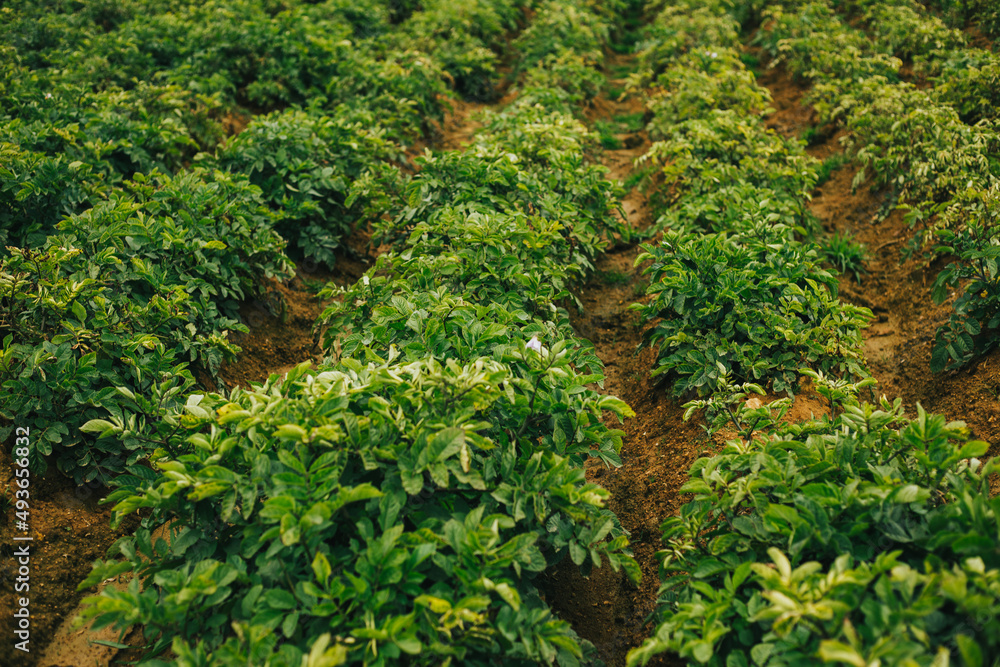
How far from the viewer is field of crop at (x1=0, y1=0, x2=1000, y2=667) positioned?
1824 mm

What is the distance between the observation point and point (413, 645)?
1644mm

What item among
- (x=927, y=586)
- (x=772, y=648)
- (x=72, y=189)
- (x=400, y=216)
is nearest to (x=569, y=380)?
(x=772, y=648)

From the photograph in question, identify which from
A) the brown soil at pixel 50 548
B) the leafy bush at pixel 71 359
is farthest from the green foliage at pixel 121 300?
the brown soil at pixel 50 548

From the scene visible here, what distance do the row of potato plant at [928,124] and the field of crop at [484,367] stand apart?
0.04 metres

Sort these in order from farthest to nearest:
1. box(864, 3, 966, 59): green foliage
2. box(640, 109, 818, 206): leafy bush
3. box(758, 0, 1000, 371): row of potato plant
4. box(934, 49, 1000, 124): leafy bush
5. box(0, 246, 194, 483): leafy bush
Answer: box(864, 3, 966, 59): green foliage
box(934, 49, 1000, 124): leafy bush
box(640, 109, 818, 206): leafy bush
box(758, 0, 1000, 371): row of potato plant
box(0, 246, 194, 483): leafy bush

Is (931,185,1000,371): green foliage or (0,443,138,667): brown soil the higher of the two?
(931,185,1000,371): green foliage

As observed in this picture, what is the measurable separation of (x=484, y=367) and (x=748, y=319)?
1866 mm

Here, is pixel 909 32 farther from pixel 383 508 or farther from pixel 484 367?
pixel 383 508

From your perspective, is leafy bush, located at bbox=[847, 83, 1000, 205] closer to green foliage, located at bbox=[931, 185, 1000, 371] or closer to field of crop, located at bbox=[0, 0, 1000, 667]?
field of crop, located at bbox=[0, 0, 1000, 667]

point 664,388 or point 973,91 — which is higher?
point 973,91

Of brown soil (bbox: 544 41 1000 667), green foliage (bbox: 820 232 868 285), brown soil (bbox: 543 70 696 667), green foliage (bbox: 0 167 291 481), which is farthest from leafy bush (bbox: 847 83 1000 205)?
green foliage (bbox: 0 167 291 481)

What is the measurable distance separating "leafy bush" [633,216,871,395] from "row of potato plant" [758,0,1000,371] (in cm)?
62

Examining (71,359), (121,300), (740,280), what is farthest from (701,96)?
(71,359)

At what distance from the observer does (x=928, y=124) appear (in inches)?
191
